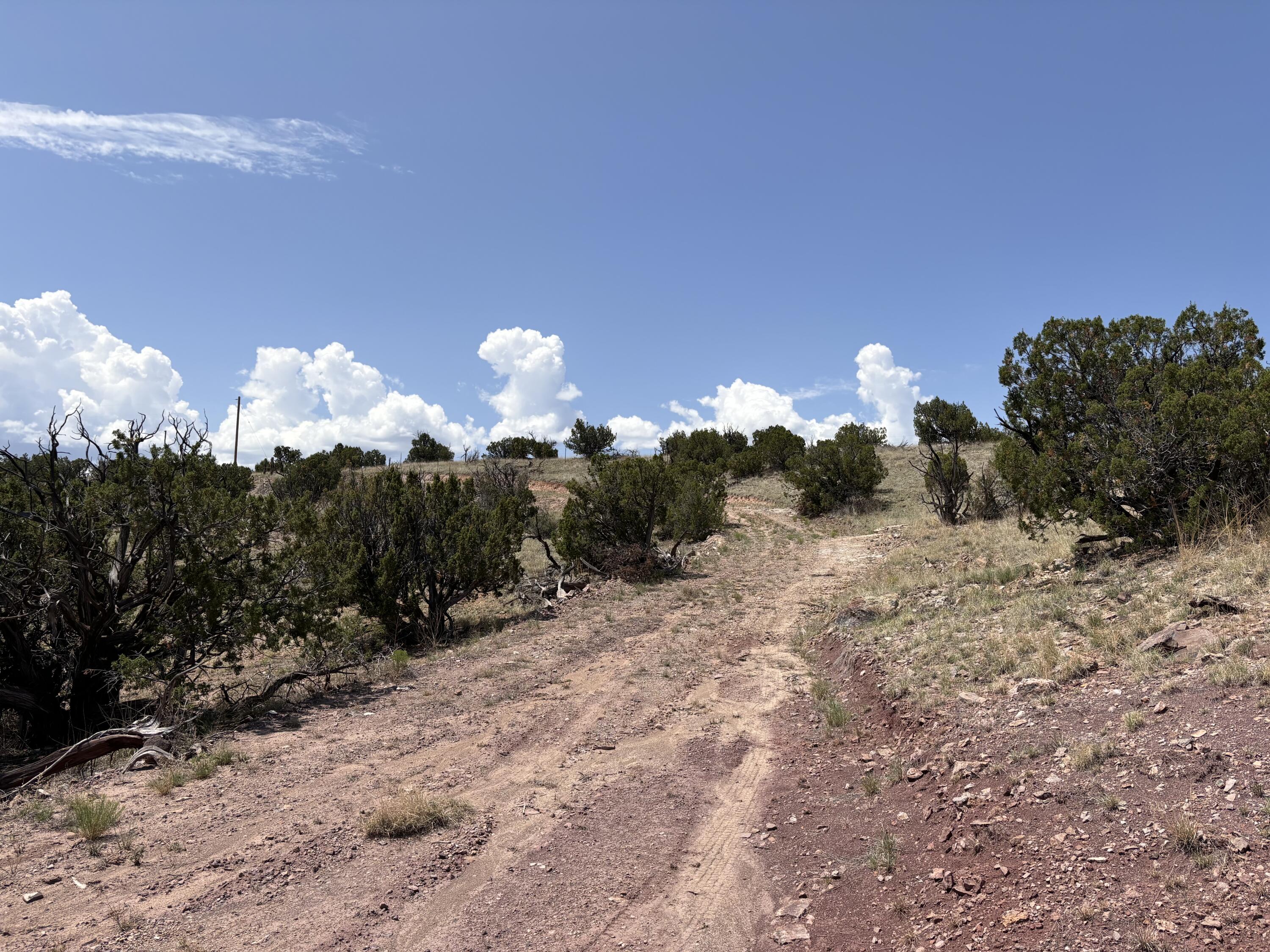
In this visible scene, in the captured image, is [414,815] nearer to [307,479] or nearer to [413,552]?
[413,552]

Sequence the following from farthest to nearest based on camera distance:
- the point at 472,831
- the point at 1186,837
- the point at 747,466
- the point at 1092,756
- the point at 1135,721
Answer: the point at 747,466 → the point at 472,831 → the point at 1135,721 → the point at 1092,756 → the point at 1186,837

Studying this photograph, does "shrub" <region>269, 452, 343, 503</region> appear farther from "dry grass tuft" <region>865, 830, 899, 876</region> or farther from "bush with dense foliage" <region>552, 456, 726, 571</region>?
"dry grass tuft" <region>865, 830, 899, 876</region>

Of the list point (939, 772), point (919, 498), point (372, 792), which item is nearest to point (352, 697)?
point (372, 792)

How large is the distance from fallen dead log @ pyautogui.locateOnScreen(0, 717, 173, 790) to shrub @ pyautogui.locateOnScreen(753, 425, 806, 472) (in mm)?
39638

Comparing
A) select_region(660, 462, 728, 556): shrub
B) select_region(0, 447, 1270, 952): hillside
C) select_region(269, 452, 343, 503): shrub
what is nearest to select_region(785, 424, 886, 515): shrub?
select_region(660, 462, 728, 556): shrub

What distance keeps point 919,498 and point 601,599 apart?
19805mm

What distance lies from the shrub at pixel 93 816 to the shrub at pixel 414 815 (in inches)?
76.4

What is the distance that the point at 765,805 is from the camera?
19.1ft

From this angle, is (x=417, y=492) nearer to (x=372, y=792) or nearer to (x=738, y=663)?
(x=738, y=663)

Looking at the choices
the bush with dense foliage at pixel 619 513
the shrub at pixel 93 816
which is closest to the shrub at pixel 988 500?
the bush with dense foliage at pixel 619 513

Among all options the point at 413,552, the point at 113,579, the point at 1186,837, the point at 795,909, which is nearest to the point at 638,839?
the point at 795,909

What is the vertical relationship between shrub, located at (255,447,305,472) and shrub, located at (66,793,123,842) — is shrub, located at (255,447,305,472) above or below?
above

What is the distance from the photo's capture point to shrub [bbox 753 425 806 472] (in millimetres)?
44750

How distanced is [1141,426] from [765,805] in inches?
346
